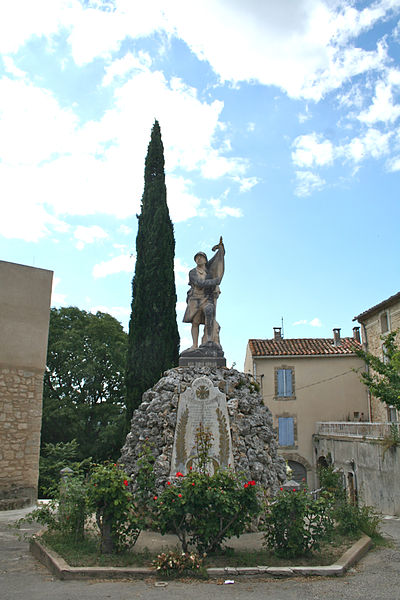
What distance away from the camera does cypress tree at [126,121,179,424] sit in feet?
51.4

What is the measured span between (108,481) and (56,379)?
20172 millimetres

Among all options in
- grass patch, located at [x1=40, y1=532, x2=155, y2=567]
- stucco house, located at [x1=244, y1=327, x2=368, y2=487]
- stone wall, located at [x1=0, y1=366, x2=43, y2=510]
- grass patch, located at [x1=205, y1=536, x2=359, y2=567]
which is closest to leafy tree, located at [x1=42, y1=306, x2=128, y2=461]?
stucco house, located at [x1=244, y1=327, x2=368, y2=487]

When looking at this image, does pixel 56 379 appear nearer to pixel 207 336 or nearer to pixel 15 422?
pixel 15 422

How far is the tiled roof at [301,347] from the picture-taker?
2702 centimetres

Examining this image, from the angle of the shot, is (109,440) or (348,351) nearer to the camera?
(109,440)

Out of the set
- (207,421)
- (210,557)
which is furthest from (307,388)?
(210,557)

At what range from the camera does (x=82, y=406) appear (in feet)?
78.2

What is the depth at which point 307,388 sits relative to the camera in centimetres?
2677

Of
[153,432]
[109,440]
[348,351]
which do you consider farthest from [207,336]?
[348,351]

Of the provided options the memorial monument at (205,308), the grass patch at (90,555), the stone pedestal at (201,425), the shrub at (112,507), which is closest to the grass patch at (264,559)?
the grass patch at (90,555)

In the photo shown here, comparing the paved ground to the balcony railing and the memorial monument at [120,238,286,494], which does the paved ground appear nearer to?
the memorial monument at [120,238,286,494]

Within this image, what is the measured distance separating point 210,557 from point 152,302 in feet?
35.5

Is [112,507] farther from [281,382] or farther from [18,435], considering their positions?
[281,382]

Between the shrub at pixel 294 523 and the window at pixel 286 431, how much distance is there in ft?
66.9
